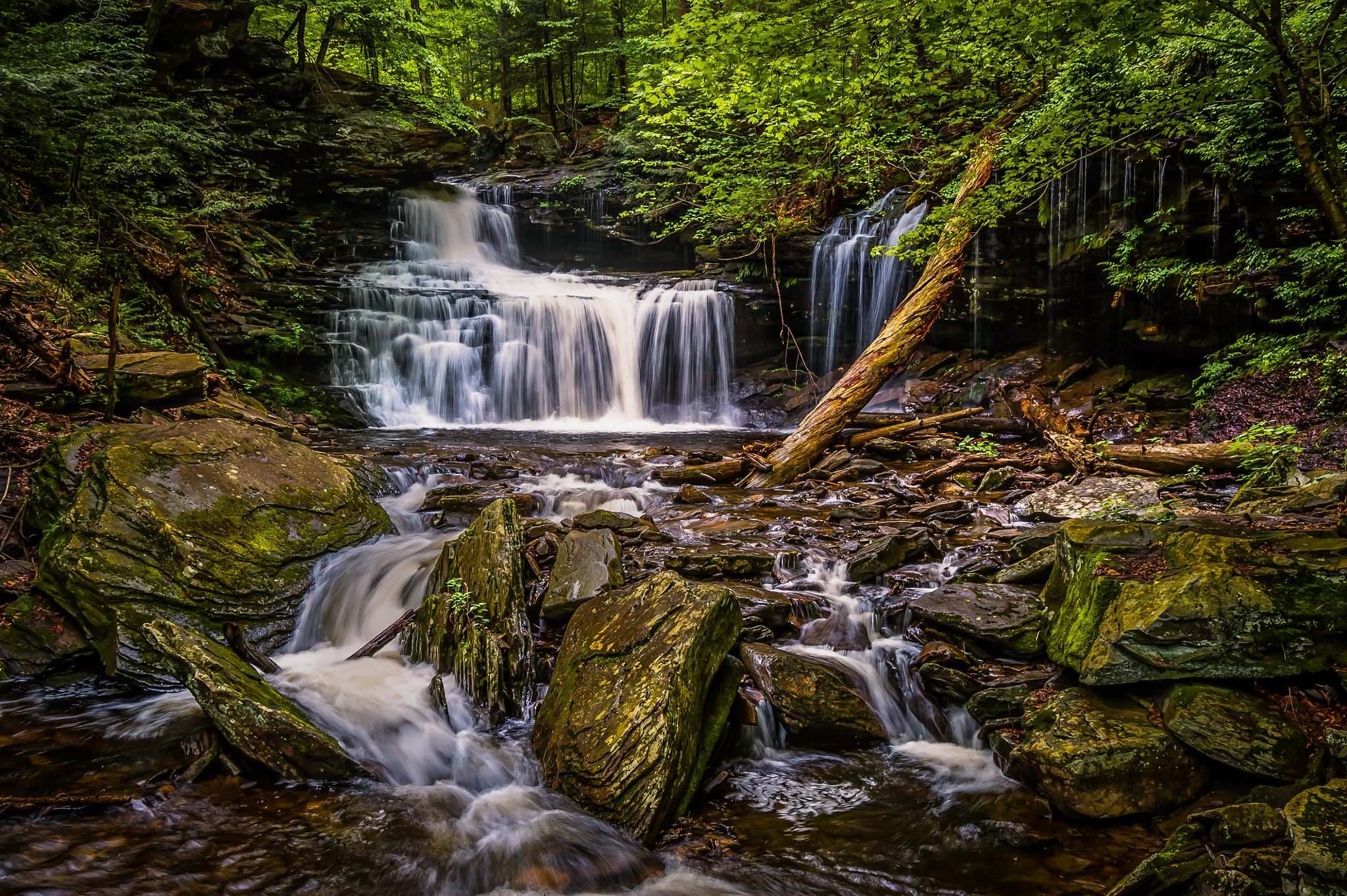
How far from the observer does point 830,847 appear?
3.06 meters

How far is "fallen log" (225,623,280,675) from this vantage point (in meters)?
4.16

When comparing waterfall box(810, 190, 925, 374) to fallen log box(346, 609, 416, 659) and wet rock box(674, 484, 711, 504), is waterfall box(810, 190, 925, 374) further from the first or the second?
fallen log box(346, 609, 416, 659)

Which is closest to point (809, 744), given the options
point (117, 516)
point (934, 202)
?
point (117, 516)

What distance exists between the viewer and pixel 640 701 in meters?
3.22

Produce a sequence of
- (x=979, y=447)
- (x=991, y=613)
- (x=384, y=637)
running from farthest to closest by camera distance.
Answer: (x=979, y=447), (x=384, y=637), (x=991, y=613)

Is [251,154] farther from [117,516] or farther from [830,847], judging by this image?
[830,847]

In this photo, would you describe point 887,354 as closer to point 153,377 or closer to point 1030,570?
point 1030,570

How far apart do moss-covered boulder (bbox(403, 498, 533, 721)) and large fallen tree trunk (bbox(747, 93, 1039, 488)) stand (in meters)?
4.24

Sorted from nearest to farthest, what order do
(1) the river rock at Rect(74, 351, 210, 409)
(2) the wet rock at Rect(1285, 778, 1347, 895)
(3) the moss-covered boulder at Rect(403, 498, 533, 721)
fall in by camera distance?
(2) the wet rock at Rect(1285, 778, 1347, 895) < (3) the moss-covered boulder at Rect(403, 498, 533, 721) < (1) the river rock at Rect(74, 351, 210, 409)

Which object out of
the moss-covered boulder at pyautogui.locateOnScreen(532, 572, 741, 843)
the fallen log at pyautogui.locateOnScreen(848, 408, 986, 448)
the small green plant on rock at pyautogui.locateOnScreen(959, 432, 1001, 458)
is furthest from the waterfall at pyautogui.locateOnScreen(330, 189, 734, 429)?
the moss-covered boulder at pyautogui.locateOnScreen(532, 572, 741, 843)

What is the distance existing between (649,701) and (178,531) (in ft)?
12.3

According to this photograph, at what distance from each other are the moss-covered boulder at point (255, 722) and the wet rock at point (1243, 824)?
151 inches

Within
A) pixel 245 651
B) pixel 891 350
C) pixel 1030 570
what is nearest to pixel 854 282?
pixel 891 350

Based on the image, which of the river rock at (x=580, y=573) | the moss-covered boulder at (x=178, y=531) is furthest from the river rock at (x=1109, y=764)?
the moss-covered boulder at (x=178, y=531)
